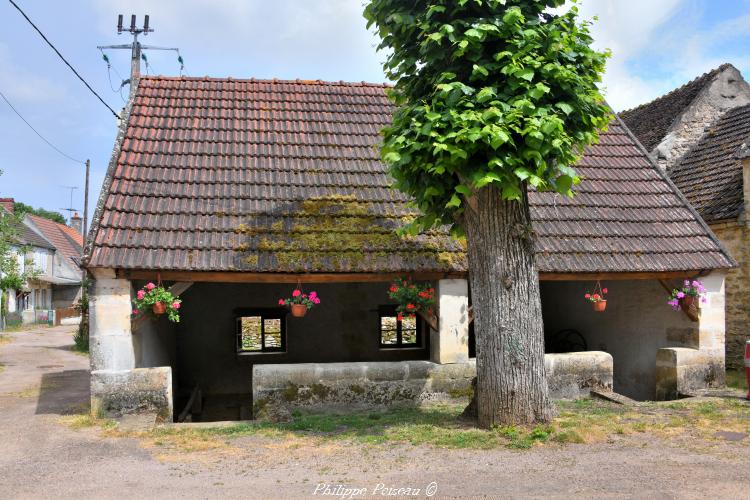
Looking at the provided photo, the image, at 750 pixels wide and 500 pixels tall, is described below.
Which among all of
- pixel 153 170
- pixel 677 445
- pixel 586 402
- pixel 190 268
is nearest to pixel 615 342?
pixel 586 402

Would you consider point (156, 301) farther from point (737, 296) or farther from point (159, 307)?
point (737, 296)

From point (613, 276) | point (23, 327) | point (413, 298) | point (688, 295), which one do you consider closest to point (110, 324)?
point (413, 298)

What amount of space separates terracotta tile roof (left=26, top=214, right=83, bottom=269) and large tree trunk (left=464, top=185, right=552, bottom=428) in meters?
35.3

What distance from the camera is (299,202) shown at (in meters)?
9.15

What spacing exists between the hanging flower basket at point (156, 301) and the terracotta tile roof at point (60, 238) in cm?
3236

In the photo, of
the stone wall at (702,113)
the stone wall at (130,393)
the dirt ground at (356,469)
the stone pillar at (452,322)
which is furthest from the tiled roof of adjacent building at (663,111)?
the stone wall at (130,393)

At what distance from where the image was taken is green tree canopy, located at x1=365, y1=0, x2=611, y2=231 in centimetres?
622

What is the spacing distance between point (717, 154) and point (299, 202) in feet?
33.3

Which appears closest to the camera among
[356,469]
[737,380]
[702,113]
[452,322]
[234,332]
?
[356,469]

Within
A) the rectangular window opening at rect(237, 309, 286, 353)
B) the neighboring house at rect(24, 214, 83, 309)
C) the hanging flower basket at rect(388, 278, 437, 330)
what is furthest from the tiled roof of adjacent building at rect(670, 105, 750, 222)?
the neighboring house at rect(24, 214, 83, 309)

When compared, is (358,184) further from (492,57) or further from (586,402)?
(586,402)

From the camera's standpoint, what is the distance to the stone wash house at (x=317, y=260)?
8055 millimetres

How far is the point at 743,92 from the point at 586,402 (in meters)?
11.5

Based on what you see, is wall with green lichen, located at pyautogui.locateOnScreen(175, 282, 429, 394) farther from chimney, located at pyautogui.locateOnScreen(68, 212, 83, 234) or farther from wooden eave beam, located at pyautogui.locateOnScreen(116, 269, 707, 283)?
chimney, located at pyautogui.locateOnScreen(68, 212, 83, 234)
